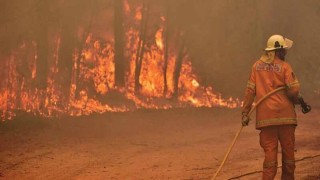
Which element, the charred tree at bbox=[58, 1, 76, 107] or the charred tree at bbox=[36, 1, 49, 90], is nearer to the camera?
the charred tree at bbox=[36, 1, 49, 90]

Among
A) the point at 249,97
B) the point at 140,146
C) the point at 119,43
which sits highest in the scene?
the point at 119,43

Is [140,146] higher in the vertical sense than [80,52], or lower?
lower

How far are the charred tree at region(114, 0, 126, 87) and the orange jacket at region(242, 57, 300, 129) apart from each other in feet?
32.5

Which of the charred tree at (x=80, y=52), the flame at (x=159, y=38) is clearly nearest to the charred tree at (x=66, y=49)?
the charred tree at (x=80, y=52)

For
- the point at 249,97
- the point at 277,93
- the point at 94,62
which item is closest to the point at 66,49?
the point at 94,62

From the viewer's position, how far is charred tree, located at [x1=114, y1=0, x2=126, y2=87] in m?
14.9

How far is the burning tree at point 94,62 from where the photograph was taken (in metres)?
12.8

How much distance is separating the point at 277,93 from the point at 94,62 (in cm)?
993

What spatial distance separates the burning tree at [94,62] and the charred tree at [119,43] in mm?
34

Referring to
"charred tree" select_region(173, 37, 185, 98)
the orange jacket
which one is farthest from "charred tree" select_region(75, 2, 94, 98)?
the orange jacket

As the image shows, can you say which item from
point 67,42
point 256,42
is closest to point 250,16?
point 256,42

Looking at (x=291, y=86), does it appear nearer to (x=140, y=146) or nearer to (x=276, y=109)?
(x=276, y=109)

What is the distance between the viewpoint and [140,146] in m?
9.53

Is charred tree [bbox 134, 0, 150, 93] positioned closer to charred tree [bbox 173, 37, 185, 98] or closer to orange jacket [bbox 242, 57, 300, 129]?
charred tree [bbox 173, 37, 185, 98]
